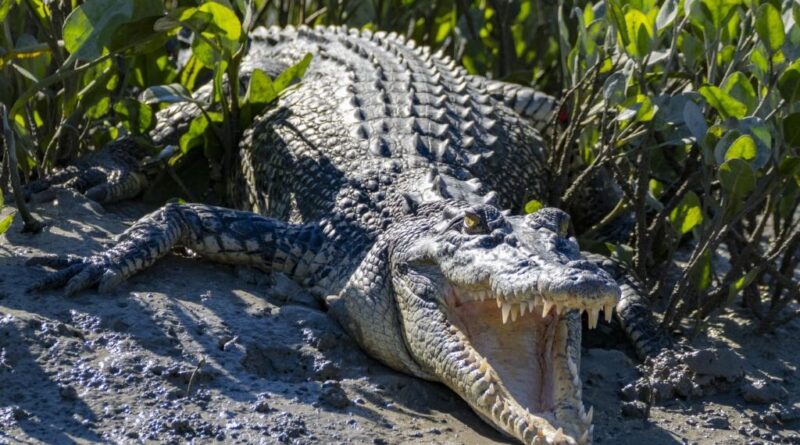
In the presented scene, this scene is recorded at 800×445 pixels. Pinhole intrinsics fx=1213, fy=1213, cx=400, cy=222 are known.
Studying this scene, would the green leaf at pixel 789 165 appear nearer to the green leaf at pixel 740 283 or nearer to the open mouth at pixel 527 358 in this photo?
the green leaf at pixel 740 283

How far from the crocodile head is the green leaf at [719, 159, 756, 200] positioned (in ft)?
2.23

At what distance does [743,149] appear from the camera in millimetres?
4605

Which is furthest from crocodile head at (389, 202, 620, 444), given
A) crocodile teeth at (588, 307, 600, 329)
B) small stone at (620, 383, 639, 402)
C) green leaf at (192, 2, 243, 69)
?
green leaf at (192, 2, 243, 69)

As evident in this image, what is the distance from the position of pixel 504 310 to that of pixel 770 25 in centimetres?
164

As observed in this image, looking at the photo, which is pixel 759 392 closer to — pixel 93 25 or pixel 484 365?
pixel 484 365

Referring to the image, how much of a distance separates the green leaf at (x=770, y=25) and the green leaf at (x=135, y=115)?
2744mm

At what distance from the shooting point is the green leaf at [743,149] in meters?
4.57

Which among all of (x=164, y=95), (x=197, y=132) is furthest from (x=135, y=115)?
(x=164, y=95)

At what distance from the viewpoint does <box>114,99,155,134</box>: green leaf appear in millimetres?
5613

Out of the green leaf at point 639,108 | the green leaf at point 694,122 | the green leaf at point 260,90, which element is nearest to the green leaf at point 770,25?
the green leaf at point 694,122

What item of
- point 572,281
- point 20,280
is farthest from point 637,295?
point 20,280

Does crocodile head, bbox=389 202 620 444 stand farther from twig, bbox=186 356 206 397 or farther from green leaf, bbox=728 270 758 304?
green leaf, bbox=728 270 758 304

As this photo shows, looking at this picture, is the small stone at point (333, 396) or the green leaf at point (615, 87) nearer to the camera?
the small stone at point (333, 396)

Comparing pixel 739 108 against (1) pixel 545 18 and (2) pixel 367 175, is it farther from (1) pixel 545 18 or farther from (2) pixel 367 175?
(1) pixel 545 18
